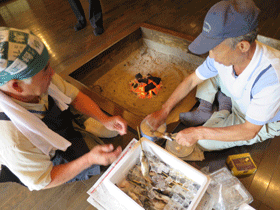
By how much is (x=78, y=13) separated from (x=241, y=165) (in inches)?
142

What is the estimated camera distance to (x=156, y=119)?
5.13ft

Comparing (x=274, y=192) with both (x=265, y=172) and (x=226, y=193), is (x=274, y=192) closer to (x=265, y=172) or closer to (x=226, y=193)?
(x=265, y=172)

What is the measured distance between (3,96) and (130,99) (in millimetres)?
1578

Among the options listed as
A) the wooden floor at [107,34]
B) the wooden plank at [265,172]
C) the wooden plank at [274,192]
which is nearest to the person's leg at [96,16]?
the wooden floor at [107,34]

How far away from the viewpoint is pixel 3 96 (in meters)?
0.89

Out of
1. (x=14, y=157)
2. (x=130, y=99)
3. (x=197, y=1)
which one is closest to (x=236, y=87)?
(x=130, y=99)

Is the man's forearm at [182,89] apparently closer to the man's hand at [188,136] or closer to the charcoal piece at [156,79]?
the man's hand at [188,136]

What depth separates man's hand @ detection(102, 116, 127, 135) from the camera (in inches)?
56.8

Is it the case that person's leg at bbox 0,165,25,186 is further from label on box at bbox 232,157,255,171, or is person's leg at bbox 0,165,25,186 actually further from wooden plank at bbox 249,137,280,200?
wooden plank at bbox 249,137,280,200

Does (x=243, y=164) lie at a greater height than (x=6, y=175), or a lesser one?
lesser

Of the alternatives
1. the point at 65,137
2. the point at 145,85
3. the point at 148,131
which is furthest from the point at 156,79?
the point at 65,137

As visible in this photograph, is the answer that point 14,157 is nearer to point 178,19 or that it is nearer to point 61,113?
point 61,113

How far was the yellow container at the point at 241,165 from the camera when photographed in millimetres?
1408

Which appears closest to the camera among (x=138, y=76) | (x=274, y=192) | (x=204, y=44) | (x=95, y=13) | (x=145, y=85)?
(x=204, y=44)
